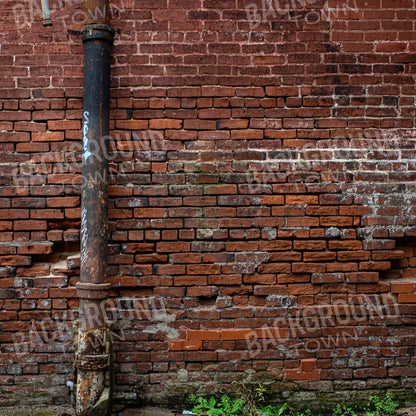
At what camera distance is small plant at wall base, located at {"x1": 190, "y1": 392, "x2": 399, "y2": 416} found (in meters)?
2.83

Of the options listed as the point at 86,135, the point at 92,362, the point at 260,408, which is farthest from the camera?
the point at 260,408

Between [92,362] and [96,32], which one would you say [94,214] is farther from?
[96,32]

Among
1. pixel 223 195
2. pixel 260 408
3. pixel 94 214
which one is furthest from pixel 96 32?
pixel 260 408

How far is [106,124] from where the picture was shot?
2811 millimetres

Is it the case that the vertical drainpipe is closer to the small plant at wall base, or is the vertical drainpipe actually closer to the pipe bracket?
the pipe bracket

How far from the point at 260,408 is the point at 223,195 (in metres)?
1.69

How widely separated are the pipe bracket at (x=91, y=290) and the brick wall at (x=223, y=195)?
22 cm

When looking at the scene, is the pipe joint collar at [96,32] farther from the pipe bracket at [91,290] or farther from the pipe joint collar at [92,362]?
the pipe joint collar at [92,362]

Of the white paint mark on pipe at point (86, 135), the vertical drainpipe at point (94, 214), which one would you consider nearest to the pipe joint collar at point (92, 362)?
the vertical drainpipe at point (94, 214)

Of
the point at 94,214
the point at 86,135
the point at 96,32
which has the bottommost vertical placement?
the point at 94,214

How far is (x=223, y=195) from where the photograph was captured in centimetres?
296

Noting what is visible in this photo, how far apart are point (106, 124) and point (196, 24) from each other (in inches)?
42.0

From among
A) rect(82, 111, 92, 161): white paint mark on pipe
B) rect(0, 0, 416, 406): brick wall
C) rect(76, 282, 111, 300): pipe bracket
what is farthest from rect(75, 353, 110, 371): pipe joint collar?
rect(82, 111, 92, 161): white paint mark on pipe

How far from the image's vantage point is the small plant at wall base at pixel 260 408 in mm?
2832
